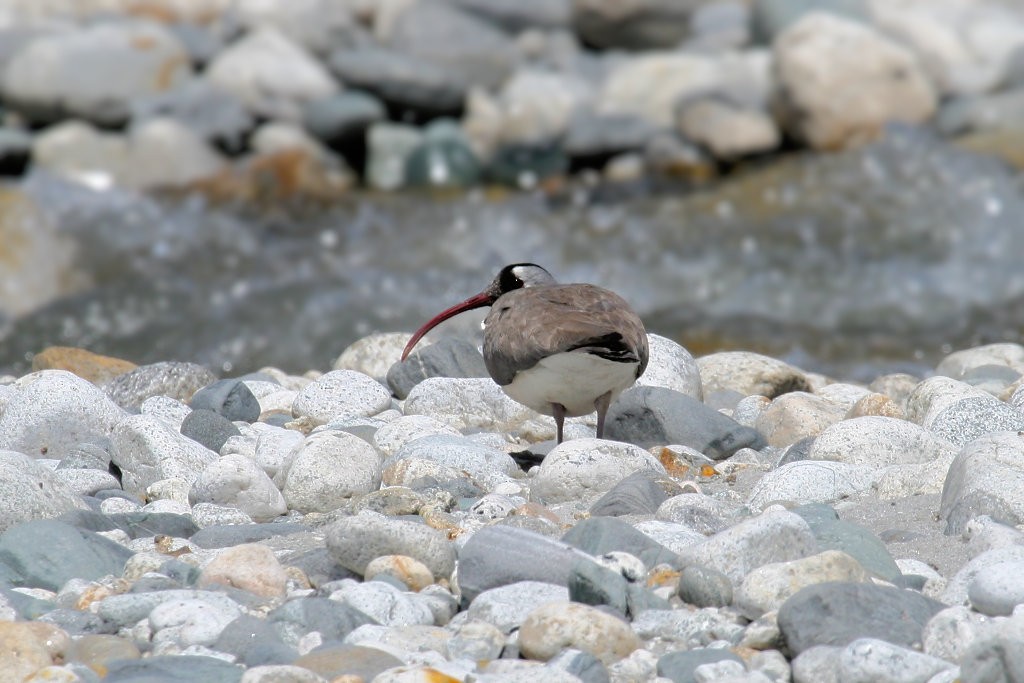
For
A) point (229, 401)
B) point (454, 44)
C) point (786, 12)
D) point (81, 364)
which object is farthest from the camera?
point (454, 44)

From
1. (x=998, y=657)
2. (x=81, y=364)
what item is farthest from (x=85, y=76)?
(x=998, y=657)

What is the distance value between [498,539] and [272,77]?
45.6 ft

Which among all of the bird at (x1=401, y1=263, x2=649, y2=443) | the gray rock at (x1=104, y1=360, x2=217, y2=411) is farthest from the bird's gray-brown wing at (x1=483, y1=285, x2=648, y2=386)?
the gray rock at (x1=104, y1=360, x2=217, y2=411)

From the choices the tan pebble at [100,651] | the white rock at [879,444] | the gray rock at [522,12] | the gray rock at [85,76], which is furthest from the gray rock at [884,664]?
the gray rock at [522,12]

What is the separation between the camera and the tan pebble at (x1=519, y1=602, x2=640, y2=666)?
10.5 feet

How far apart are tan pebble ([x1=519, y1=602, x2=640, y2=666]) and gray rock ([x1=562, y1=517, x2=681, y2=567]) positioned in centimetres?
48

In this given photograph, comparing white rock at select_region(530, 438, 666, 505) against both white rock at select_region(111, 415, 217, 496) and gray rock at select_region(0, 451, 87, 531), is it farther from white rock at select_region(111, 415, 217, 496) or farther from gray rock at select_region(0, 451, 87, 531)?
gray rock at select_region(0, 451, 87, 531)

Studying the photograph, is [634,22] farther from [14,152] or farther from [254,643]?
[254,643]

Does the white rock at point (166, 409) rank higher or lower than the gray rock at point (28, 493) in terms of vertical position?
lower

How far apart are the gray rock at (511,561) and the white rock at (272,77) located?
44.5ft

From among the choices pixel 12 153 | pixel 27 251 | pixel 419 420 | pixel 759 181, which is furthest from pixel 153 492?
pixel 12 153

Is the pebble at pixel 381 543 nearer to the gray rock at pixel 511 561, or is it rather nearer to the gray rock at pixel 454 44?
the gray rock at pixel 511 561

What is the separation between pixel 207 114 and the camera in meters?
16.4

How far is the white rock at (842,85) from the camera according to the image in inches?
588
